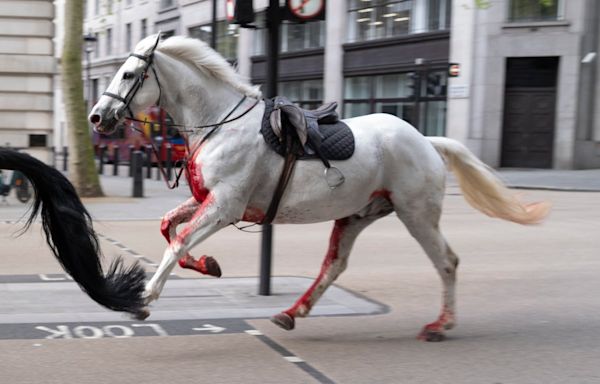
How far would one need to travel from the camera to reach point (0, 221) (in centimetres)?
1288

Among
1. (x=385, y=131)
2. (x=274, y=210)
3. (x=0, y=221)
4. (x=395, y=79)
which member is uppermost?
(x=395, y=79)

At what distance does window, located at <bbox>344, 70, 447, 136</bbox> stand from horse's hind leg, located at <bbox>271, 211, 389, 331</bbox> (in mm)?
20684

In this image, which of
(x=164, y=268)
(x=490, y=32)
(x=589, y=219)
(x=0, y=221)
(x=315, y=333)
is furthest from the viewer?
(x=490, y=32)

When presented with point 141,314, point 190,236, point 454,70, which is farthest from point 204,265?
point 454,70

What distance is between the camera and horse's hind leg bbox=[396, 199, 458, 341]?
5.58m

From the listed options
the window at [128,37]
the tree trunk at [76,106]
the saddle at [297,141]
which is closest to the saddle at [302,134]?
the saddle at [297,141]

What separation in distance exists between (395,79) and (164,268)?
26575 millimetres

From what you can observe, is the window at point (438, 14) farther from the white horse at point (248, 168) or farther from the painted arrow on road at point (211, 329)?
the painted arrow on road at point (211, 329)

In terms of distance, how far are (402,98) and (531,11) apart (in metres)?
6.00

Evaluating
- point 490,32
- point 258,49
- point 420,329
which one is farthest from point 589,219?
point 258,49

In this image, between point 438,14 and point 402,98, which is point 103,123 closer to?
point 438,14

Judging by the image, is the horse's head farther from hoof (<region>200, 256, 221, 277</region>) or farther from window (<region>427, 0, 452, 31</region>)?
window (<region>427, 0, 452, 31</region>)

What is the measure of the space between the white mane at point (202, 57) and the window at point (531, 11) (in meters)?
23.1

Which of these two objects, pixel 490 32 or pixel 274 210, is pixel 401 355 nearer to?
pixel 274 210
